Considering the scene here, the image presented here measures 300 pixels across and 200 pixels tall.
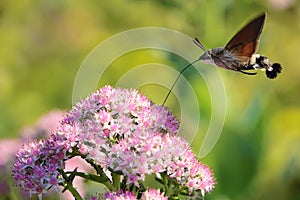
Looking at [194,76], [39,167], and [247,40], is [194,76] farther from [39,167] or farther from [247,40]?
[39,167]

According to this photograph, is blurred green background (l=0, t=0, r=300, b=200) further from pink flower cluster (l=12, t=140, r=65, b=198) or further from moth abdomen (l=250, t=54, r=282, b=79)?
pink flower cluster (l=12, t=140, r=65, b=198)

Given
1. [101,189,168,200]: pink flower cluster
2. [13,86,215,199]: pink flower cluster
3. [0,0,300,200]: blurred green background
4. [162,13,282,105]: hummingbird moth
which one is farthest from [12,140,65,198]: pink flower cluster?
[0,0,300,200]: blurred green background

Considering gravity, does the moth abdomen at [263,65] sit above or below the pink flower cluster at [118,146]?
above

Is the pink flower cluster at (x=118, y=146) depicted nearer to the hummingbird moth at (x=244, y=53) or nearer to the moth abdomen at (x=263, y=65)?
the hummingbird moth at (x=244, y=53)

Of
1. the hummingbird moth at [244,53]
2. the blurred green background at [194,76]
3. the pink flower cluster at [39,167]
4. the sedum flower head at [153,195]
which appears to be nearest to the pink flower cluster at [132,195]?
the sedum flower head at [153,195]

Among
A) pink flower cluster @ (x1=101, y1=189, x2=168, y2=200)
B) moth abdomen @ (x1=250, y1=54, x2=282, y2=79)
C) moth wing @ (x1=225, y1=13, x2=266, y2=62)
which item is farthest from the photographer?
moth abdomen @ (x1=250, y1=54, x2=282, y2=79)

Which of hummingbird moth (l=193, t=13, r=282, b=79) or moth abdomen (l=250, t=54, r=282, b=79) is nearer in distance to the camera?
hummingbird moth (l=193, t=13, r=282, b=79)

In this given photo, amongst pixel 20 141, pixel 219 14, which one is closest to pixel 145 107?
pixel 20 141
